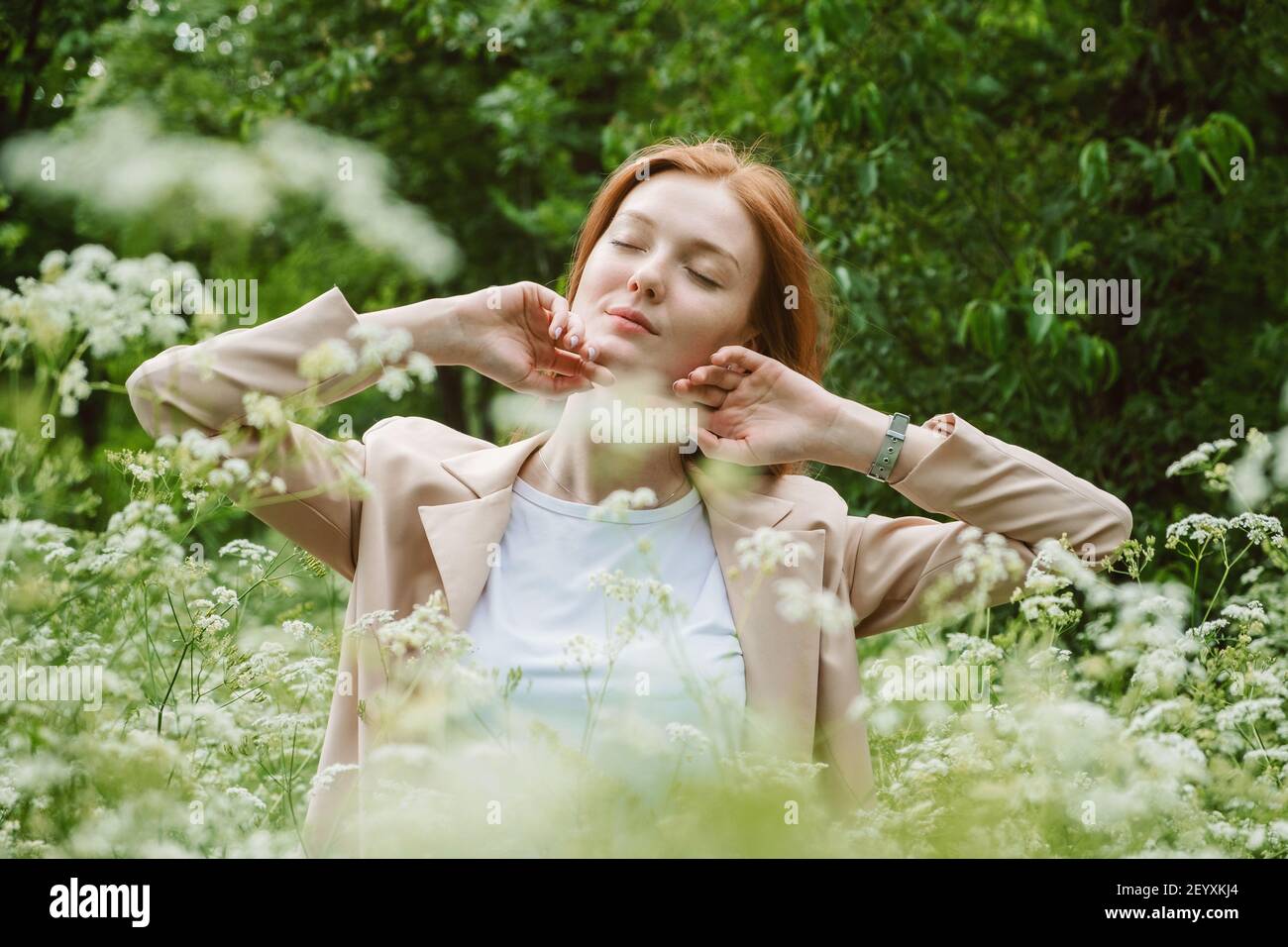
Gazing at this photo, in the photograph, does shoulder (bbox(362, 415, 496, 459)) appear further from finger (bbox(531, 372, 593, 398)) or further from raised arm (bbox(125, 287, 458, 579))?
finger (bbox(531, 372, 593, 398))

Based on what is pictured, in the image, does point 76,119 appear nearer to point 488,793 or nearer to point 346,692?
point 346,692

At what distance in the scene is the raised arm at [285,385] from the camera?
194cm

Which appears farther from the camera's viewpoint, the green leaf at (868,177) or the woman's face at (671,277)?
the green leaf at (868,177)

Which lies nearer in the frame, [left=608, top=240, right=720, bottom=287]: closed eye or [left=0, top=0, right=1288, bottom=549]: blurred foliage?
[left=608, top=240, right=720, bottom=287]: closed eye

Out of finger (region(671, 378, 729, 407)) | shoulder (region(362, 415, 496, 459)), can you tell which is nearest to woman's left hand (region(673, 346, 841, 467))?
finger (region(671, 378, 729, 407))

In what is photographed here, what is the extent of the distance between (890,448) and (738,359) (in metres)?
0.33

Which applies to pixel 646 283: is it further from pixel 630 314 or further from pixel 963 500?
pixel 963 500

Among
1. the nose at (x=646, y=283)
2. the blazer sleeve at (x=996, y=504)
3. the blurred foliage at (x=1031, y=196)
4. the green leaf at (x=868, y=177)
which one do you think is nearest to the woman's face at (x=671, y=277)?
the nose at (x=646, y=283)

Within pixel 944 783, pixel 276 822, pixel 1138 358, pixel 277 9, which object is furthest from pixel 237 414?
pixel 277 9

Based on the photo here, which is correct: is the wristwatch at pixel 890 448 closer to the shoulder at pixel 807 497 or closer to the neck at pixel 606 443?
the shoulder at pixel 807 497

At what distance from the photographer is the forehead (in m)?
2.43

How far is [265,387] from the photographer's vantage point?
2033mm
